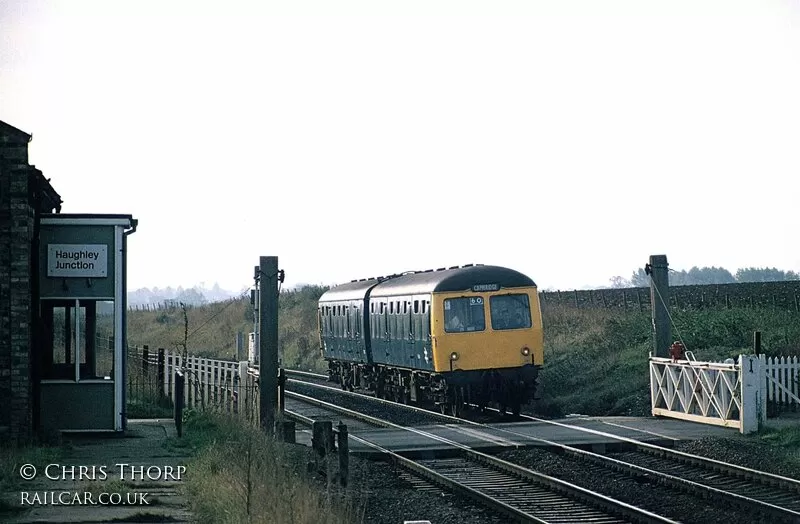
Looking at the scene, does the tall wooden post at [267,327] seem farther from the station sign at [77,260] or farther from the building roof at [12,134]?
the building roof at [12,134]

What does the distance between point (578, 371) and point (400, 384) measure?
4597mm

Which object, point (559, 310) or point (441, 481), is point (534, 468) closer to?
point (441, 481)

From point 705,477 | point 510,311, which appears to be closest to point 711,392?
point 510,311

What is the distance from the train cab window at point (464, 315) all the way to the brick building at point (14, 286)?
32.9 ft

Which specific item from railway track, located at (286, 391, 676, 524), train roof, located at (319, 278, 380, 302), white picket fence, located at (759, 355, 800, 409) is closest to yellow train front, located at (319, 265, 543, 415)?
white picket fence, located at (759, 355, 800, 409)

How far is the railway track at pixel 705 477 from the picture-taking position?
13.5m

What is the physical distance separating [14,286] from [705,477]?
32.6 feet

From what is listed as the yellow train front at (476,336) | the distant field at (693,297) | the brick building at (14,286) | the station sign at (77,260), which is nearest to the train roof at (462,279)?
the yellow train front at (476,336)

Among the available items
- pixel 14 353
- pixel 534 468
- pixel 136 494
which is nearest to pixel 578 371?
pixel 534 468

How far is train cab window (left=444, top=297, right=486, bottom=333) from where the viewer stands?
25.8m

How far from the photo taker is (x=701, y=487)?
14.4 metres

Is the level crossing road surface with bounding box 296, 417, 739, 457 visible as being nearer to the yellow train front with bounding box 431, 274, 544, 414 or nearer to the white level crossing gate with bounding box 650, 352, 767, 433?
the white level crossing gate with bounding box 650, 352, 767, 433

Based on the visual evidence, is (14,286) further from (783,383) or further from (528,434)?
(783,383)

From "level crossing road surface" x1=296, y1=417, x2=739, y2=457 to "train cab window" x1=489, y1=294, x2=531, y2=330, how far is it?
2405 millimetres
